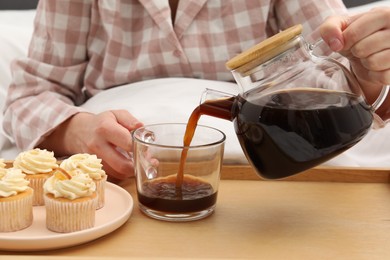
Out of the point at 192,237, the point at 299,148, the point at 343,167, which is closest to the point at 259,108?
the point at 299,148

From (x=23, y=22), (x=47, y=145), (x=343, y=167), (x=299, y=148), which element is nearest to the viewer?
(x=299, y=148)

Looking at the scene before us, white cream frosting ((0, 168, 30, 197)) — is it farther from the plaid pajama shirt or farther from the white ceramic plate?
the plaid pajama shirt

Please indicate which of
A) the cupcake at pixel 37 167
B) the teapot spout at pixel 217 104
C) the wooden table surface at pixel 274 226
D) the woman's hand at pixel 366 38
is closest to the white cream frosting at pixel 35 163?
the cupcake at pixel 37 167

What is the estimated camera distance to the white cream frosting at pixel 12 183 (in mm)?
814

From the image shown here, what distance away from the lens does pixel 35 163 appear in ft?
3.00

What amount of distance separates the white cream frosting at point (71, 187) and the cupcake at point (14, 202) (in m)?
0.03

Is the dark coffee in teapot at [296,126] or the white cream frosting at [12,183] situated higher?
the dark coffee in teapot at [296,126]

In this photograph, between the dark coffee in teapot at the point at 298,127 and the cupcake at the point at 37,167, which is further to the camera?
the cupcake at the point at 37,167

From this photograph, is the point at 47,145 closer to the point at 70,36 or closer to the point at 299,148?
the point at 70,36

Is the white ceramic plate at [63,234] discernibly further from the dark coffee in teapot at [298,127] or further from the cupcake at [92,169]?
the dark coffee in teapot at [298,127]

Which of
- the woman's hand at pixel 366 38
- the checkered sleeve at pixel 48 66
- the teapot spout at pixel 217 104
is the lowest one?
the checkered sleeve at pixel 48 66

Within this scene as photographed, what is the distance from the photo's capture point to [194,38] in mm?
1272

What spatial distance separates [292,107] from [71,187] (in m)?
0.29

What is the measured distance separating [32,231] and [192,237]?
0.20 meters
